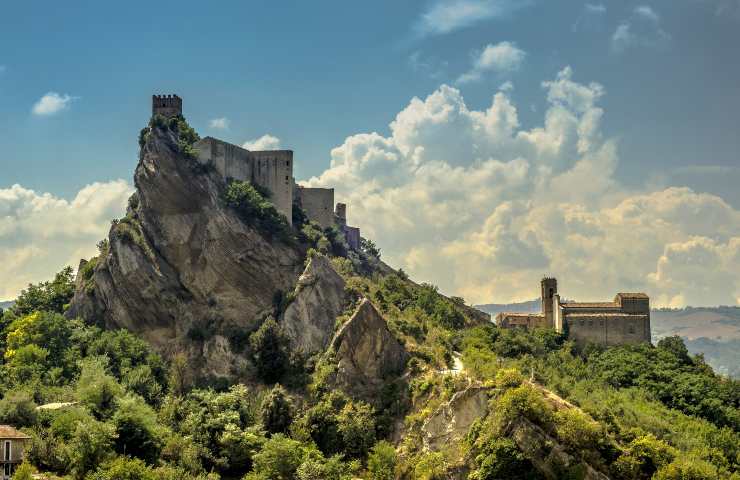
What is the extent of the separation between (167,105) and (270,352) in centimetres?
2648

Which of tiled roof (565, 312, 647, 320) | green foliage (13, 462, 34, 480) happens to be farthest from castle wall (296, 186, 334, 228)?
green foliage (13, 462, 34, 480)

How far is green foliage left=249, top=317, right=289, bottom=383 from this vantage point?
66250 mm

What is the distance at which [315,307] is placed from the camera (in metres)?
69.2

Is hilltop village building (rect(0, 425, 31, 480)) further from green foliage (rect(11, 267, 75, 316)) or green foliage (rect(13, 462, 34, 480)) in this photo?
green foliage (rect(11, 267, 75, 316))

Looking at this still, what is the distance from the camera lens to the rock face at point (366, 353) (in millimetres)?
64375

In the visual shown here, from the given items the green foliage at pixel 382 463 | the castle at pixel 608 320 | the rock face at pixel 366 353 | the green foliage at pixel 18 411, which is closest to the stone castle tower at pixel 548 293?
the castle at pixel 608 320

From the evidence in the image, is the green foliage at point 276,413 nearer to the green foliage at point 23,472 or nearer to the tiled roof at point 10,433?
the tiled roof at point 10,433

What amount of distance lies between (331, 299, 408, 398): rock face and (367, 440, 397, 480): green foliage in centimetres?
675

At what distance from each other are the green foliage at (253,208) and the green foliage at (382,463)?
2362cm

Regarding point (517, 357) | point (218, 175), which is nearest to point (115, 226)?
point (218, 175)

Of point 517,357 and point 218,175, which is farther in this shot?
point 218,175

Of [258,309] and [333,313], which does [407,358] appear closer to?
[333,313]

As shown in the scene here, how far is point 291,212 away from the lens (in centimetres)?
7819

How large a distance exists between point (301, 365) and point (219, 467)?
1173cm
